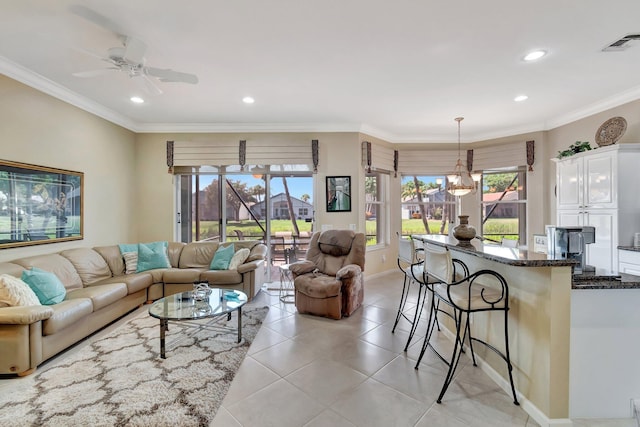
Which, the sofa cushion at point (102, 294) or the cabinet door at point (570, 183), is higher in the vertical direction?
the cabinet door at point (570, 183)

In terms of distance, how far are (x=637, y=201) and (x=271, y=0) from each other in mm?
4543

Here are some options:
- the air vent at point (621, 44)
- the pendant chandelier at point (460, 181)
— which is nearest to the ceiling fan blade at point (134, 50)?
the air vent at point (621, 44)

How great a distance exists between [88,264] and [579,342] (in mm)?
5027

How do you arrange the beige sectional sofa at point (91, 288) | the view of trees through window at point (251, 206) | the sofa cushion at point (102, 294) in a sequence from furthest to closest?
the view of trees through window at point (251, 206) < the sofa cushion at point (102, 294) < the beige sectional sofa at point (91, 288)

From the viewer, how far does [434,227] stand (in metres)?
6.07

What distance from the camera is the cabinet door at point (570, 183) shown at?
12.4 ft

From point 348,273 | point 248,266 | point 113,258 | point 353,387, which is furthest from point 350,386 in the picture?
point 113,258

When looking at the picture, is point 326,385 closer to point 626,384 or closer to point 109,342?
point 626,384

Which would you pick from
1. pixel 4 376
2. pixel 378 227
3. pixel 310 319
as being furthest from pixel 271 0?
pixel 378 227

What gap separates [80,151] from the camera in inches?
154

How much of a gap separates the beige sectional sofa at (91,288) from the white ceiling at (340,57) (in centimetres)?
211

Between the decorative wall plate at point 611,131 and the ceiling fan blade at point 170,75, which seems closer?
the ceiling fan blade at point 170,75

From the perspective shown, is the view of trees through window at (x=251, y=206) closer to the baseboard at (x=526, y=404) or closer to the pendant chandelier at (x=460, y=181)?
the pendant chandelier at (x=460, y=181)

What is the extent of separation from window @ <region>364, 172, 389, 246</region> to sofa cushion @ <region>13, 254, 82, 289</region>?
4.47 m
